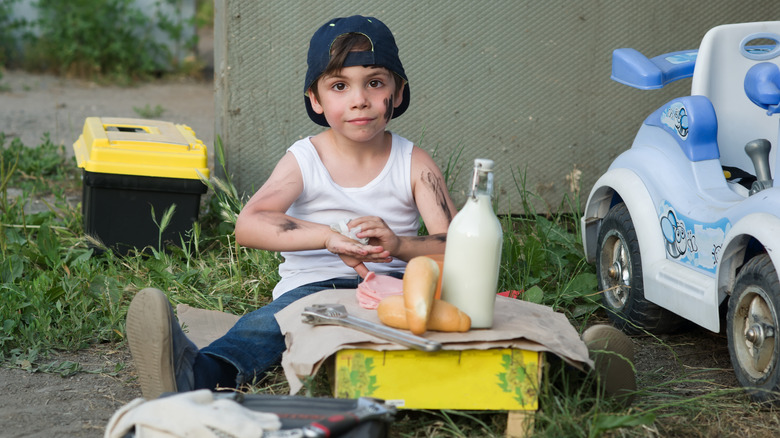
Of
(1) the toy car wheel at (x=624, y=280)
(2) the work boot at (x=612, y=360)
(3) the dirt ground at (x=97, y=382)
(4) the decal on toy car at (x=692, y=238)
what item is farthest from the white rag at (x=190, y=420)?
(1) the toy car wheel at (x=624, y=280)

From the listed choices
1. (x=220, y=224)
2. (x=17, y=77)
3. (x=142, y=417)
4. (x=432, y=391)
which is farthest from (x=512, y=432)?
(x=17, y=77)

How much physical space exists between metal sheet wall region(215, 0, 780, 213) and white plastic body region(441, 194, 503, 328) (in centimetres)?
193

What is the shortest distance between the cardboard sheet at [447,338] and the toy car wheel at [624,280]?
707 mm

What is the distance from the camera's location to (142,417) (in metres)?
1.66

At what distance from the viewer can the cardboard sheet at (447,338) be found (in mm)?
1879

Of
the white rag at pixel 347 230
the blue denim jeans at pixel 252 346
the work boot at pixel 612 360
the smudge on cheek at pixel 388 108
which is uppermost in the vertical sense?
the smudge on cheek at pixel 388 108

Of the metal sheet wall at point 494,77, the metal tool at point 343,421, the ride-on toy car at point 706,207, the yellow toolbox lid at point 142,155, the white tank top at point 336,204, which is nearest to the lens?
the metal tool at point 343,421

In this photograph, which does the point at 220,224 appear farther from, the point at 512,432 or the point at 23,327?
the point at 512,432

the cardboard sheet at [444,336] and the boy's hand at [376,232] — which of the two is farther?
the boy's hand at [376,232]

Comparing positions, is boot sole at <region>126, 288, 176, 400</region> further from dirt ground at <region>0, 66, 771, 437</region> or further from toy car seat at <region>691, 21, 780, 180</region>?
Answer: toy car seat at <region>691, 21, 780, 180</region>

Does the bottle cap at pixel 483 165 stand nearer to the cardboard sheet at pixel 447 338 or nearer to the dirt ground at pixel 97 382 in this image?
the cardboard sheet at pixel 447 338

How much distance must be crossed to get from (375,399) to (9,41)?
750cm

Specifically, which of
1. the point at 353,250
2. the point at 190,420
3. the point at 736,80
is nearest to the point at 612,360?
the point at 353,250

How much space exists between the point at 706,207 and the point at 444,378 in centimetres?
107
